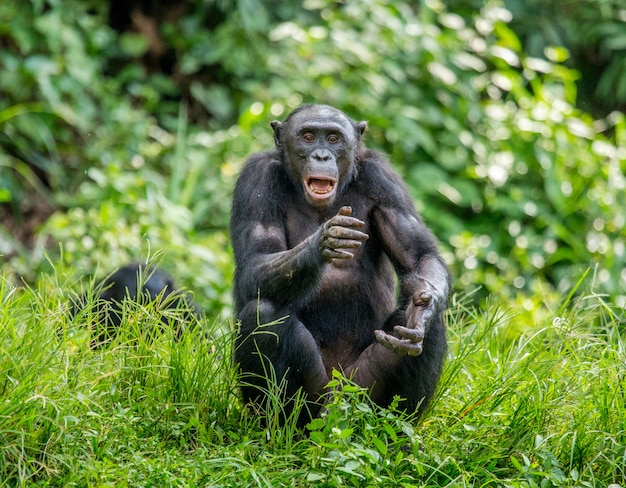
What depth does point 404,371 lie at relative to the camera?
17.2 ft

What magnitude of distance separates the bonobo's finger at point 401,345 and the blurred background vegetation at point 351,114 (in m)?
4.91

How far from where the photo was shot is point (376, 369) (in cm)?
533

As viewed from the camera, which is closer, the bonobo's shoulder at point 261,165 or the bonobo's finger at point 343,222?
the bonobo's finger at point 343,222

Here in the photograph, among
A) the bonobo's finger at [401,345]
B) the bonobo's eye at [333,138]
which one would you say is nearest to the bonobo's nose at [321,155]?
the bonobo's eye at [333,138]

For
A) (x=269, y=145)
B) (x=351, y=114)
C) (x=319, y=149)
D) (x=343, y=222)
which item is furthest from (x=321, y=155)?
(x=351, y=114)

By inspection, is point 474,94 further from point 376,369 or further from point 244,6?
point 376,369

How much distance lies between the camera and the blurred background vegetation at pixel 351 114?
1073cm

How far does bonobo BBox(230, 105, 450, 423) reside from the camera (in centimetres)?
511

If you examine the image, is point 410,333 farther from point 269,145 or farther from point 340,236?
point 269,145

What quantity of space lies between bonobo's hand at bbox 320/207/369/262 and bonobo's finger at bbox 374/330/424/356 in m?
0.45

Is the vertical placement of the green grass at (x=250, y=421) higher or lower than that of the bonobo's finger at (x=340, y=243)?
lower

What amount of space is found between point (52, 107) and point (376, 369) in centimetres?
742

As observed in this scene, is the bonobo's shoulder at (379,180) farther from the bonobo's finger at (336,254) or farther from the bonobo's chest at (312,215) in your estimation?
the bonobo's finger at (336,254)

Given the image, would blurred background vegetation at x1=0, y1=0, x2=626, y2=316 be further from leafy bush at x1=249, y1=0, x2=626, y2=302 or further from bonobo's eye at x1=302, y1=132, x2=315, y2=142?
bonobo's eye at x1=302, y1=132, x2=315, y2=142
